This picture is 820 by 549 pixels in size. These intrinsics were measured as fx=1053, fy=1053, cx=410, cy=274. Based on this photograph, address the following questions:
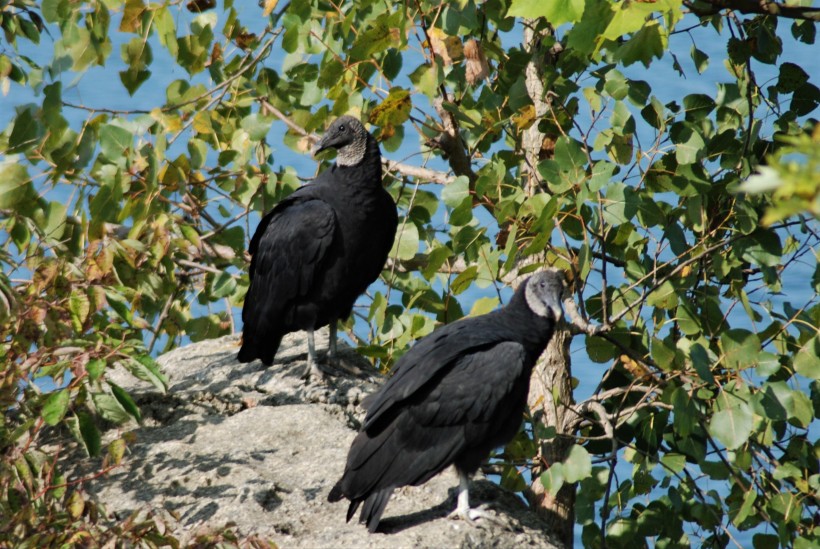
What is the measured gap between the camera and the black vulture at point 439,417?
2986 mm

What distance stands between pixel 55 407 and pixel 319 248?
134cm

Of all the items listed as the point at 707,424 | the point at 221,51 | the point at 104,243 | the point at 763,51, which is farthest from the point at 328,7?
the point at 707,424

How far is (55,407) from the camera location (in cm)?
283

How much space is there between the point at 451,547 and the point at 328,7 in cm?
202

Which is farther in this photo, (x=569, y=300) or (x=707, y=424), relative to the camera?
(x=569, y=300)

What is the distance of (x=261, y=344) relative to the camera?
3.96 meters

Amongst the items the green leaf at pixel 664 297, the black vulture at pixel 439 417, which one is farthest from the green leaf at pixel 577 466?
the green leaf at pixel 664 297

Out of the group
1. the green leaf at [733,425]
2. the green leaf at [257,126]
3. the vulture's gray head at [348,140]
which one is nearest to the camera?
the green leaf at [733,425]

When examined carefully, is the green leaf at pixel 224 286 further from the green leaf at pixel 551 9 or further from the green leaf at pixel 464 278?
the green leaf at pixel 551 9

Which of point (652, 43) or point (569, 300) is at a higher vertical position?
point (652, 43)

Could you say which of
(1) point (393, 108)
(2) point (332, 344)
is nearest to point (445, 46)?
(1) point (393, 108)

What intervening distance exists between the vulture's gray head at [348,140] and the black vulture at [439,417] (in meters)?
1.10

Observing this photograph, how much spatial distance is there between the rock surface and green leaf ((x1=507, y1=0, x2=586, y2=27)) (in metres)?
1.48

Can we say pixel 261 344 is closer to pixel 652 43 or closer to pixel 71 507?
pixel 71 507
